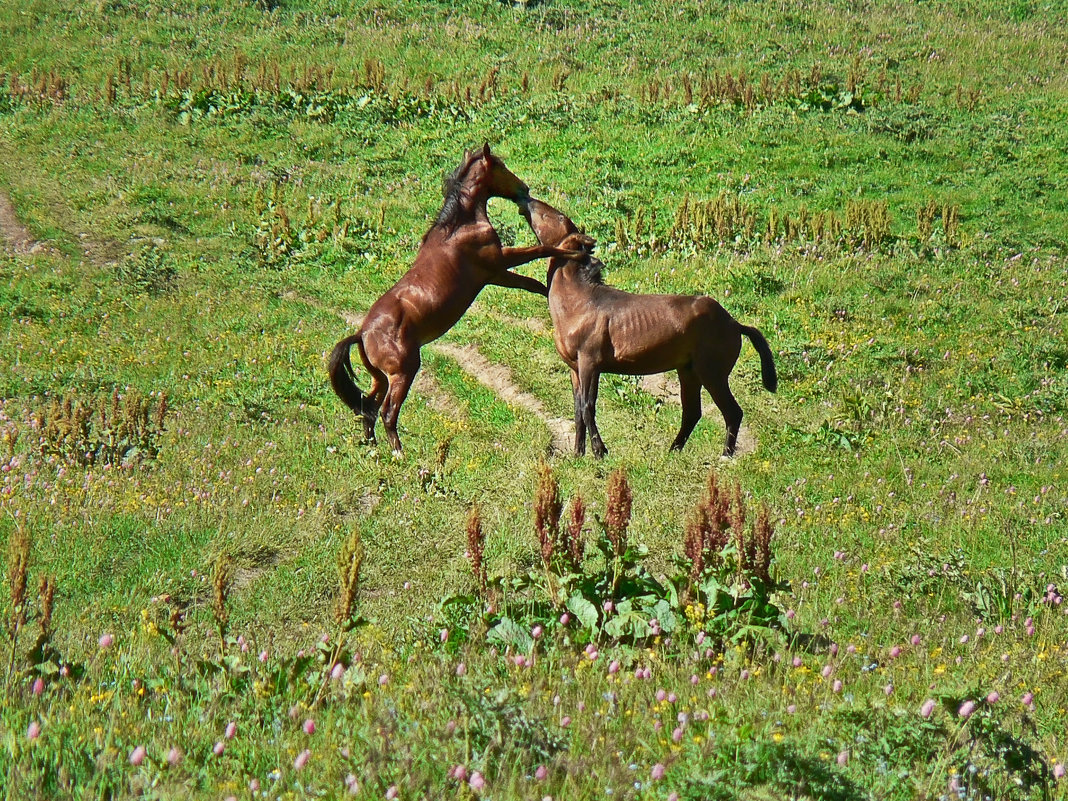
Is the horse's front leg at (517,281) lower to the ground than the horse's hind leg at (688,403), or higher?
higher

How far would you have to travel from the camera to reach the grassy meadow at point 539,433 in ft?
13.2

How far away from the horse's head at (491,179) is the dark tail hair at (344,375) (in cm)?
194

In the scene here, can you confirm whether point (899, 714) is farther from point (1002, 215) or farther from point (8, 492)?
point (1002, 215)

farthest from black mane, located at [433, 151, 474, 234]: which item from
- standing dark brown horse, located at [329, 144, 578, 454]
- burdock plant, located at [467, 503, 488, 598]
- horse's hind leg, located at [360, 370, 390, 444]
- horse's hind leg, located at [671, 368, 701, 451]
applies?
burdock plant, located at [467, 503, 488, 598]

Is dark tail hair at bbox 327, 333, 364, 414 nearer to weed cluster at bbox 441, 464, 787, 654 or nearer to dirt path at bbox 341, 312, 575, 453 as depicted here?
dirt path at bbox 341, 312, 575, 453

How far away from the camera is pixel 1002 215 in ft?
57.2

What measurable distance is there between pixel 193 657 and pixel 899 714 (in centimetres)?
315

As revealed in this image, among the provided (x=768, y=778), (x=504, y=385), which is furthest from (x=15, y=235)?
(x=768, y=778)

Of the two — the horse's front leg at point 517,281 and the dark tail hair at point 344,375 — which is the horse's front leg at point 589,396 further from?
the dark tail hair at point 344,375

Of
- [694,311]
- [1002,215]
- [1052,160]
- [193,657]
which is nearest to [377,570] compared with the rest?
[193,657]

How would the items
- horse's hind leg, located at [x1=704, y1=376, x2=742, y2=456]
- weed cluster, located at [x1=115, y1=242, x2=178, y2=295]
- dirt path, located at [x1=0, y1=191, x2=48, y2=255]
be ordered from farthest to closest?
1. dirt path, located at [x1=0, y1=191, x2=48, y2=255]
2. weed cluster, located at [x1=115, y1=242, x2=178, y2=295]
3. horse's hind leg, located at [x1=704, y1=376, x2=742, y2=456]

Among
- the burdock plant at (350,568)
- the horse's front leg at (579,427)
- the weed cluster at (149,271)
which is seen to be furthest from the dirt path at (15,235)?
the burdock plant at (350,568)

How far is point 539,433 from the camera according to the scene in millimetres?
10898

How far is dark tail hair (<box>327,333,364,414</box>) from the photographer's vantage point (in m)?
10.3
